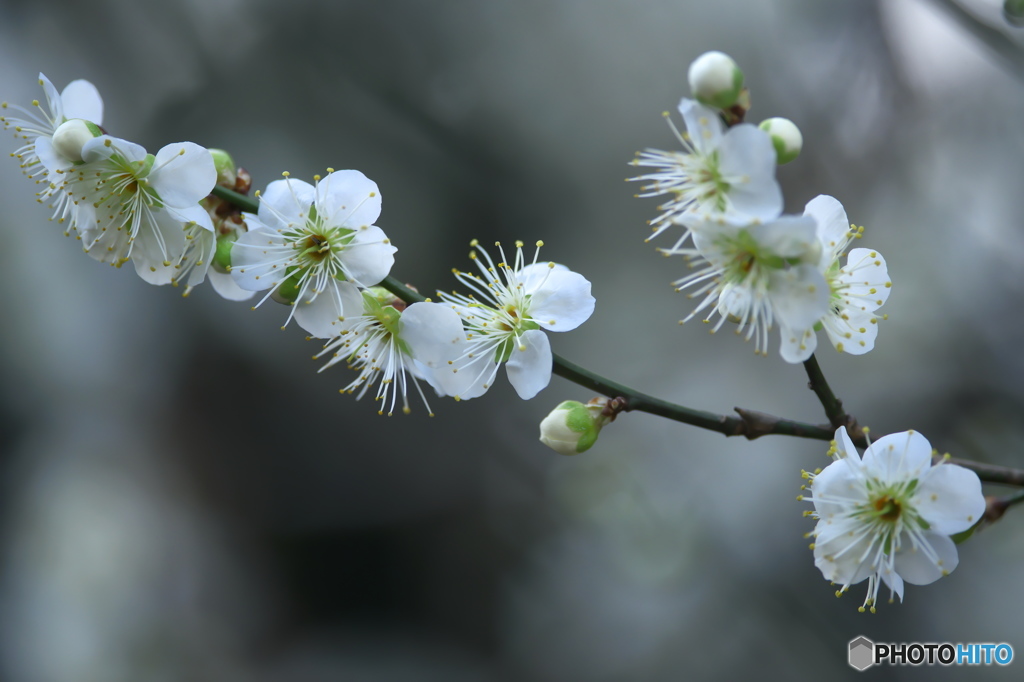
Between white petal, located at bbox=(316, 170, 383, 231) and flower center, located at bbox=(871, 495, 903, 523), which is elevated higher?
white petal, located at bbox=(316, 170, 383, 231)

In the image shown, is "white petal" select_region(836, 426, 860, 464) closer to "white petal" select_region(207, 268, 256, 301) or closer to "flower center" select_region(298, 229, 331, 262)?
"flower center" select_region(298, 229, 331, 262)

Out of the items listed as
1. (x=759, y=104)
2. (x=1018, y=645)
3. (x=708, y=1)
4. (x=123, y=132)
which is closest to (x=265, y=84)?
(x=123, y=132)

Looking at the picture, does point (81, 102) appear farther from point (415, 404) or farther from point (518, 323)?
point (415, 404)

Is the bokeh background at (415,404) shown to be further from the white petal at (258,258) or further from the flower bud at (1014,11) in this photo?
the white petal at (258,258)

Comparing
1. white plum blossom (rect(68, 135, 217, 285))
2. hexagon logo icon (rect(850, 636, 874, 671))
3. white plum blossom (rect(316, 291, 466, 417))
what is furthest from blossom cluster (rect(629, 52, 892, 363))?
hexagon logo icon (rect(850, 636, 874, 671))

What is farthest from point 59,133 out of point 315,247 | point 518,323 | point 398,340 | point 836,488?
point 836,488

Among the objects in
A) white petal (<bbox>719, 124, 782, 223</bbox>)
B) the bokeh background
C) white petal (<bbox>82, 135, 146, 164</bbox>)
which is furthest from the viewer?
the bokeh background
